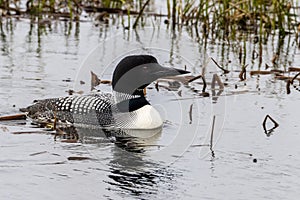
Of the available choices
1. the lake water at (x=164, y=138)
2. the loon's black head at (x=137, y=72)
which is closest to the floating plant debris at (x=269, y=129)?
the lake water at (x=164, y=138)

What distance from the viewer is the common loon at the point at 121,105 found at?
282 inches

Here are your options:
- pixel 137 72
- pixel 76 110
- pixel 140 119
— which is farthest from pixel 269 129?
pixel 76 110

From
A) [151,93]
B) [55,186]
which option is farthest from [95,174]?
[151,93]

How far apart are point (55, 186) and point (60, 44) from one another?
19.7 ft

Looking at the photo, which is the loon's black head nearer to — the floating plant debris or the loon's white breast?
the loon's white breast

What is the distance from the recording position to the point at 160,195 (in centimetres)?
529

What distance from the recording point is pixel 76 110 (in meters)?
7.36

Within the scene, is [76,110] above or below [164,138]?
above

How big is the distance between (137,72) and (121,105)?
0.33 metres

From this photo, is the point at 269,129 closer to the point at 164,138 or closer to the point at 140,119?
the point at 164,138

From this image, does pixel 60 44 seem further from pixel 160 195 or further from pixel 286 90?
pixel 160 195

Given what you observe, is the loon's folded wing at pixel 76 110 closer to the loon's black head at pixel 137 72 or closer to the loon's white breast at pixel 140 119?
the loon's white breast at pixel 140 119

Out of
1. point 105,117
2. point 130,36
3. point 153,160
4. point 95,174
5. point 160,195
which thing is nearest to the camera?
point 160,195

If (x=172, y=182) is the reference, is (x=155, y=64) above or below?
above
